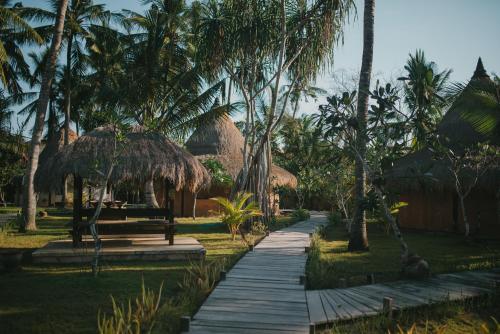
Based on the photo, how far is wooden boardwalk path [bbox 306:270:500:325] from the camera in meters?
4.59

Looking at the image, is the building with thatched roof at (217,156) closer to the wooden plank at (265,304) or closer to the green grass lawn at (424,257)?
the green grass lawn at (424,257)

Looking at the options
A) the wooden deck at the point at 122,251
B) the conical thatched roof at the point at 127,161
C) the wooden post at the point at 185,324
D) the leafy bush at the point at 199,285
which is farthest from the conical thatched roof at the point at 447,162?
the wooden post at the point at 185,324

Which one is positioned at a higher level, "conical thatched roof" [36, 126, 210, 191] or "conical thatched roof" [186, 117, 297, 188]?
"conical thatched roof" [186, 117, 297, 188]

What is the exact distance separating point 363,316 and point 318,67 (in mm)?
10361

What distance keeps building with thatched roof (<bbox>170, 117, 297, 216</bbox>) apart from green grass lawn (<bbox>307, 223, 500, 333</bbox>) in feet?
32.2

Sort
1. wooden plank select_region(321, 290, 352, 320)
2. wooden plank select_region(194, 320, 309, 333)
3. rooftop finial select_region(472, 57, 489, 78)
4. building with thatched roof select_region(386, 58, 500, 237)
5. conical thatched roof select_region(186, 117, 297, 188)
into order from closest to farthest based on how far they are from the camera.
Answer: wooden plank select_region(194, 320, 309, 333) → wooden plank select_region(321, 290, 352, 320) → building with thatched roof select_region(386, 58, 500, 237) → rooftop finial select_region(472, 57, 489, 78) → conical thatched roof select_region(186, 117, 297, 188)

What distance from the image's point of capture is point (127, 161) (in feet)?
29.1

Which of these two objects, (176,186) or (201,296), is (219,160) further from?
(201,296)

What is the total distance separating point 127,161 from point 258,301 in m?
5.13

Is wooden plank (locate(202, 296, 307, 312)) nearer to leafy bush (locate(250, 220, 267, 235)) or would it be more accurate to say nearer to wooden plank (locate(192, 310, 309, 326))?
wooden plank (locate(192, 310, 309, 326))

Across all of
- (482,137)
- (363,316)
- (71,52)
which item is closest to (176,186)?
(363,316)

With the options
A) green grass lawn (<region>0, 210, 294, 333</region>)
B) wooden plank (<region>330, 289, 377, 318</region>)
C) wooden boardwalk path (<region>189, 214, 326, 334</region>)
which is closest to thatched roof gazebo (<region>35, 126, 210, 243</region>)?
green grass lawn (<region>0, 210, 294, 333</region>)

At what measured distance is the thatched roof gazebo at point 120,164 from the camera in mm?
8453

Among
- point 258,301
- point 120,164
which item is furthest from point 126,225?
point 258,301
